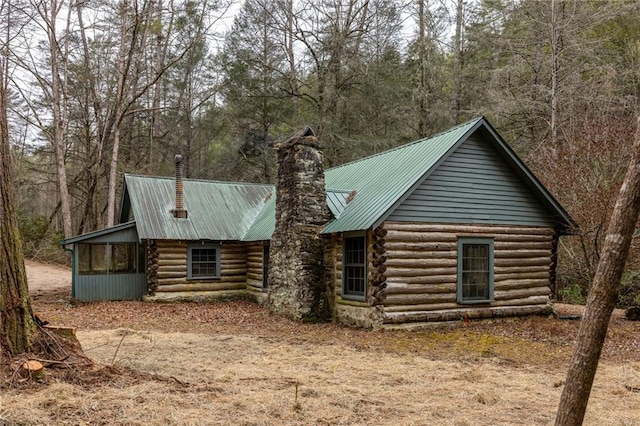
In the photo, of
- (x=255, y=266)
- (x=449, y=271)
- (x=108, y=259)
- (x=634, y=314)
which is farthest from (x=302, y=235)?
(x=634, y=314)

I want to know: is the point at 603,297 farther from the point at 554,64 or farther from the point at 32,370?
the point at 554,64

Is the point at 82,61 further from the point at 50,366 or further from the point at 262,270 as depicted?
the point at 50,366

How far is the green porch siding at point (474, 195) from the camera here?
1362cm

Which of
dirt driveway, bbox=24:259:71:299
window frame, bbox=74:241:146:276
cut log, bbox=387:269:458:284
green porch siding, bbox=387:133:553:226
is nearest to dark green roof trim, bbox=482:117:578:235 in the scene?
green porch siding, bbox=387:133:553:226

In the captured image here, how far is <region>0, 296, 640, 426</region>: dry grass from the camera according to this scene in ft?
18.9

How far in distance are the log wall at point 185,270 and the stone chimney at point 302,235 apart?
15.7ft

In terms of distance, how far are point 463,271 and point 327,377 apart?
7.28m

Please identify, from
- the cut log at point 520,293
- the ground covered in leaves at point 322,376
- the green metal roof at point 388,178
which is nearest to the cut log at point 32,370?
the ground covered in leaves at point 322,376

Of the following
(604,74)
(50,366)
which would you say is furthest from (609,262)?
(604,74)

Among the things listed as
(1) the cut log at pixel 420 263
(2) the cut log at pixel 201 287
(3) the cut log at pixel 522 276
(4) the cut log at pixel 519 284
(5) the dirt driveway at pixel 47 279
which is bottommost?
(5) the dirt driveway at pixel 47 279

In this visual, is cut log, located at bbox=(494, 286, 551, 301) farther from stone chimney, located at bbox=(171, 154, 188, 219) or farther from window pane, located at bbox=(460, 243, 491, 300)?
stone chimney, located at bbox=(171, 154, 188, 219)

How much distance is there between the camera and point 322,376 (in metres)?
8.10

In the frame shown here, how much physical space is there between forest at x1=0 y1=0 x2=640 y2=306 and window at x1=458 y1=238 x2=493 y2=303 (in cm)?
639

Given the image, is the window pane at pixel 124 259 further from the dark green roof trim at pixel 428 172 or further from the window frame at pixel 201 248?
the dark green roof trim at pixel 428 172
